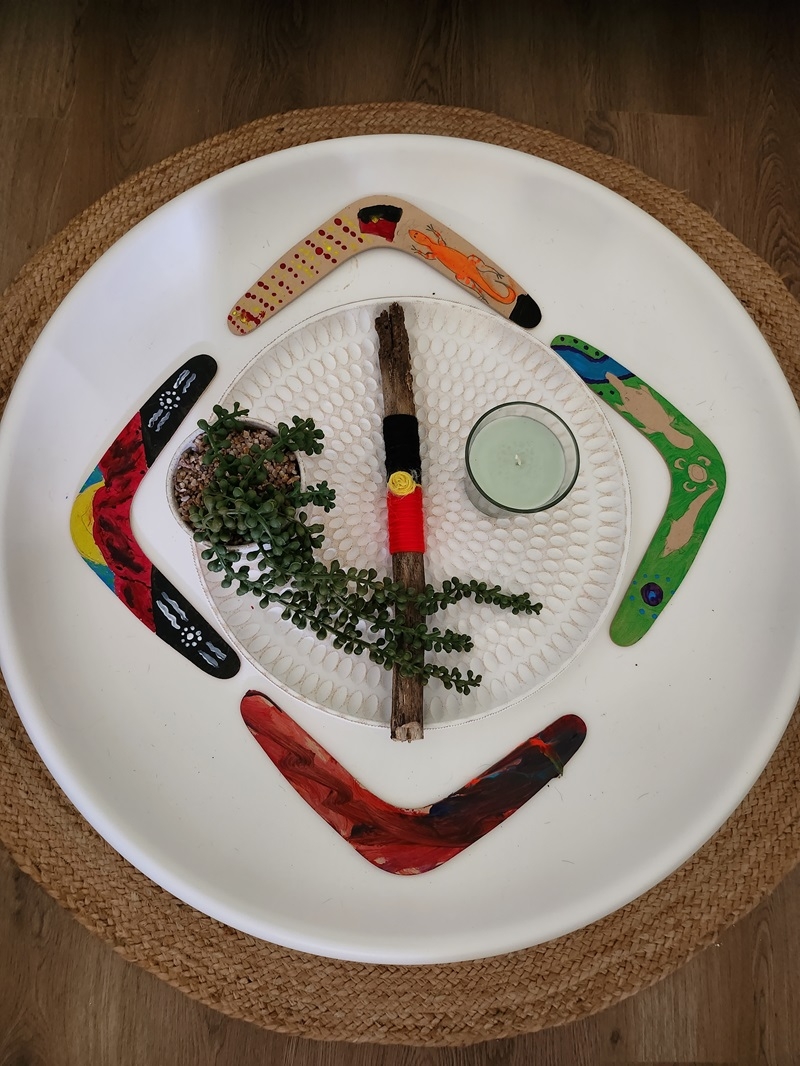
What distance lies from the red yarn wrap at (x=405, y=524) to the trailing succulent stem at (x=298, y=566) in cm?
5

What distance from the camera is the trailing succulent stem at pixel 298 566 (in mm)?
720

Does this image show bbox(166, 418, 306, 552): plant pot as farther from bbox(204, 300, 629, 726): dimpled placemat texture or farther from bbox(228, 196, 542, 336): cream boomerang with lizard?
bbox(228, 196, 542, 336): cream boomerang with lizard

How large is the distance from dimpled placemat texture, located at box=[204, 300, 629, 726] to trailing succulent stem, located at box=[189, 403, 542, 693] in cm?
7

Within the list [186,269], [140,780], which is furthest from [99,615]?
[186,269]

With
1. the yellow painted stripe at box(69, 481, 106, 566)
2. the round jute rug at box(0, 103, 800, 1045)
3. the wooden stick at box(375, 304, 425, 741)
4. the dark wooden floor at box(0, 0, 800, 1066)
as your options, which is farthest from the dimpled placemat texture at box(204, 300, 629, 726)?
the dark wooden floor at box(0, 0, 800, 1066)

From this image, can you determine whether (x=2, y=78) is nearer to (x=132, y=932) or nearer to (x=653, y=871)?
(x=132, y=932)

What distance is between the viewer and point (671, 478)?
2.98 ft

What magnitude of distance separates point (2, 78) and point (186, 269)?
60 centimetres

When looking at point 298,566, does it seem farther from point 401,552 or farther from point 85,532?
point 85,532

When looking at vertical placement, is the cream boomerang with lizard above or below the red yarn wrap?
above

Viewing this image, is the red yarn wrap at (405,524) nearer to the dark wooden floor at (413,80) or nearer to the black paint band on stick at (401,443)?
the black paint band on stick at (401,443)

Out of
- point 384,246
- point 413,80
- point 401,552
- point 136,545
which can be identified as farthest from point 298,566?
point 413,80

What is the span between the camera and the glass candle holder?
0.82 meters

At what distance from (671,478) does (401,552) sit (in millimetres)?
349
